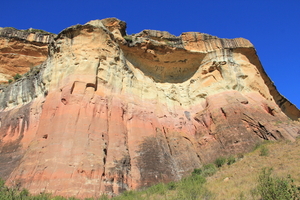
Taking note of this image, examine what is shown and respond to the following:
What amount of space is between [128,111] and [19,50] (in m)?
14.4

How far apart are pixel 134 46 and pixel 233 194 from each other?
14263mm

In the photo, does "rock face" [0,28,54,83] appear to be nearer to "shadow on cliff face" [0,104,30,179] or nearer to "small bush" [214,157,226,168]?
"shadow on cliff face" [0,104,30,179]

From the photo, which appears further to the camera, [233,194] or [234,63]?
[234,63]

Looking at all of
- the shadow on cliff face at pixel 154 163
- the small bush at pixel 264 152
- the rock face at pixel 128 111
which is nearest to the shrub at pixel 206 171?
the rock face at pixel 128 111

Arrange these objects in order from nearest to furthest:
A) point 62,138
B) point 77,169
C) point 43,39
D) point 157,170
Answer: point 77,169
point 62,138
point 157,170
point 43,39

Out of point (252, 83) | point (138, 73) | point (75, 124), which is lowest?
point (75, 124)

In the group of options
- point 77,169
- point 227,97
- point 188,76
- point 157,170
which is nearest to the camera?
point 77,169

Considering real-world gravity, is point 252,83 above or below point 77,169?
above

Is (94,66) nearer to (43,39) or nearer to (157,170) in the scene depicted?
(157,170)

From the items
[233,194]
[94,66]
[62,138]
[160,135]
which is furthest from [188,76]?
[233,194]

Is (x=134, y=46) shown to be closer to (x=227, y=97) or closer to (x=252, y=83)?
(x=227, y=97)

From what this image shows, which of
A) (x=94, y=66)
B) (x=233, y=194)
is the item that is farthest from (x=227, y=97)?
(x=233, y=194)

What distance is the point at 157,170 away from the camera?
46.1ft

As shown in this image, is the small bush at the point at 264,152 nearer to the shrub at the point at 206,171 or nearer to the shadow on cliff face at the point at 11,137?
the shrub at the point at 206,171
